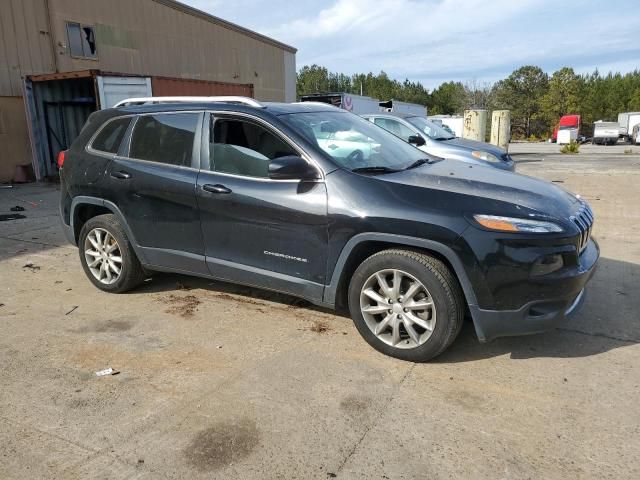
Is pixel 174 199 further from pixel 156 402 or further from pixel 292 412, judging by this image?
pixel 292 412

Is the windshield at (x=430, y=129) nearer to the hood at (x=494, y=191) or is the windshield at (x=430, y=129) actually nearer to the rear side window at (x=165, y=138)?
the hood at (x=494, y=191)

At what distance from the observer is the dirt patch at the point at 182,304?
4375mm

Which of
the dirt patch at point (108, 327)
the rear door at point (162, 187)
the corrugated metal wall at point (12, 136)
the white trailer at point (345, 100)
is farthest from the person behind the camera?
the white trailer at point (345, 100)

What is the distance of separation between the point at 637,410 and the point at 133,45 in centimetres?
1939

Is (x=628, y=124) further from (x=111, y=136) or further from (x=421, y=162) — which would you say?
(x=111, y=136)

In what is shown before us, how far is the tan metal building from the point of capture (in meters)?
14.4

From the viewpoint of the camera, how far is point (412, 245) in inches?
129

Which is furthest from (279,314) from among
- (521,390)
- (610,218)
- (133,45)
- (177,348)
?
(133,45)

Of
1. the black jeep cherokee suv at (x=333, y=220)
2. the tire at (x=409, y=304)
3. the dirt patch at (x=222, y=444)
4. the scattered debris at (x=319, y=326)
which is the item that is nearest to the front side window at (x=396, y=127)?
the black jeep cherokee suv at (x=333, y=220)

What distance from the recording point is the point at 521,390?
121 inches

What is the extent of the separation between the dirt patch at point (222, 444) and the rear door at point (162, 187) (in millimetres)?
1714

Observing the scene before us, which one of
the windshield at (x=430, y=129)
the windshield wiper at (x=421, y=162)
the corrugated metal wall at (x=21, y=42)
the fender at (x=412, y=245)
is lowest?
the fender at (x=412, y=245)

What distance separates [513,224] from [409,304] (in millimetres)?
820

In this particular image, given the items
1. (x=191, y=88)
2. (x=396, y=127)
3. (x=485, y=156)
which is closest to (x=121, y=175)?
(x=396, y=127)
